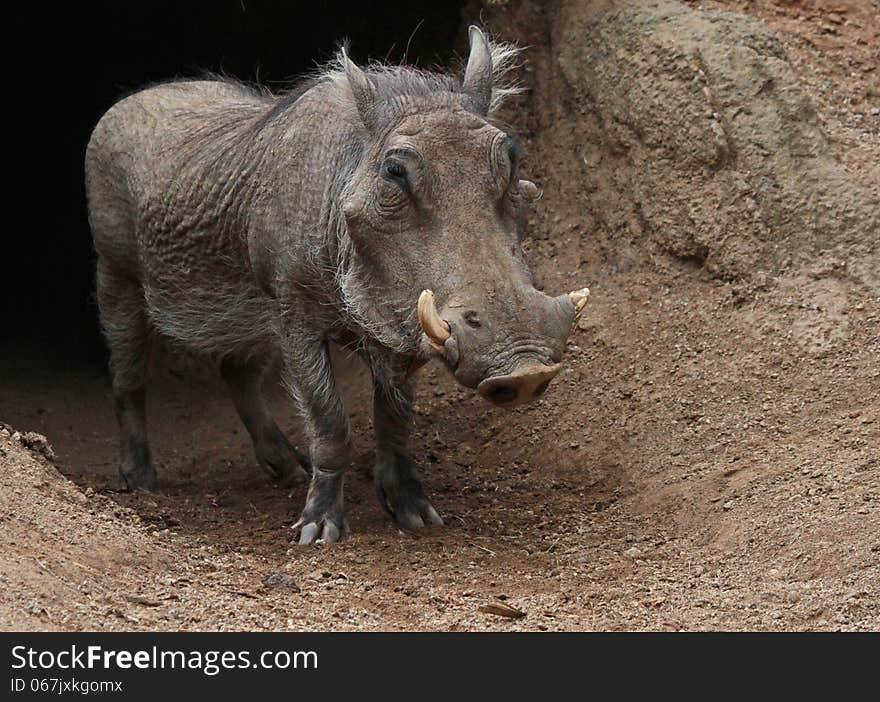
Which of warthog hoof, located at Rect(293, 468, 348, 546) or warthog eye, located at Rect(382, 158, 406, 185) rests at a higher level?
warthog eye, located at Rect(382, 158, 406, 185)

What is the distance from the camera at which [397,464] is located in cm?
639

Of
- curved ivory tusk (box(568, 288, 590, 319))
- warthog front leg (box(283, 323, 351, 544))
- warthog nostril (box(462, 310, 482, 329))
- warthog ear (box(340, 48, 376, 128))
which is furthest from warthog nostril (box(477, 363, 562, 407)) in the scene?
warthog ear (box(340, 48, 376, 128))

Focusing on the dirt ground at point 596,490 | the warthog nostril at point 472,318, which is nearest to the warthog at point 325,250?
the warthog nostril at point 472,318

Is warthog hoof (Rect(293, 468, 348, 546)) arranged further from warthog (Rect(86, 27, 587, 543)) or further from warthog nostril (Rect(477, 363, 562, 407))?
warthog nostril (Rect(477, 363, 562, 407))

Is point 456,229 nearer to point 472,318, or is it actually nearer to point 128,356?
point 472,318

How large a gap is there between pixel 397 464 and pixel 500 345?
167cm

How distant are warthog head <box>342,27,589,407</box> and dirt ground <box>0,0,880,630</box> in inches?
36.3

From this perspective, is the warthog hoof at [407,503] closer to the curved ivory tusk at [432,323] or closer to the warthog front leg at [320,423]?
the warthog front leg at [320,423]

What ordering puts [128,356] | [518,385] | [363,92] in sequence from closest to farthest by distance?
1. [518,385]
2. [363,92]
3. [128,356]

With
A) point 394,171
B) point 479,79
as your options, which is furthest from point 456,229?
point 479,79

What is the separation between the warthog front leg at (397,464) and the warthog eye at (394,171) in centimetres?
116

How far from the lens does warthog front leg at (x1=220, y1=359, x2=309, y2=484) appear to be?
7.54 metres

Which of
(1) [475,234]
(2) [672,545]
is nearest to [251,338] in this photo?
(1) [475,234]
